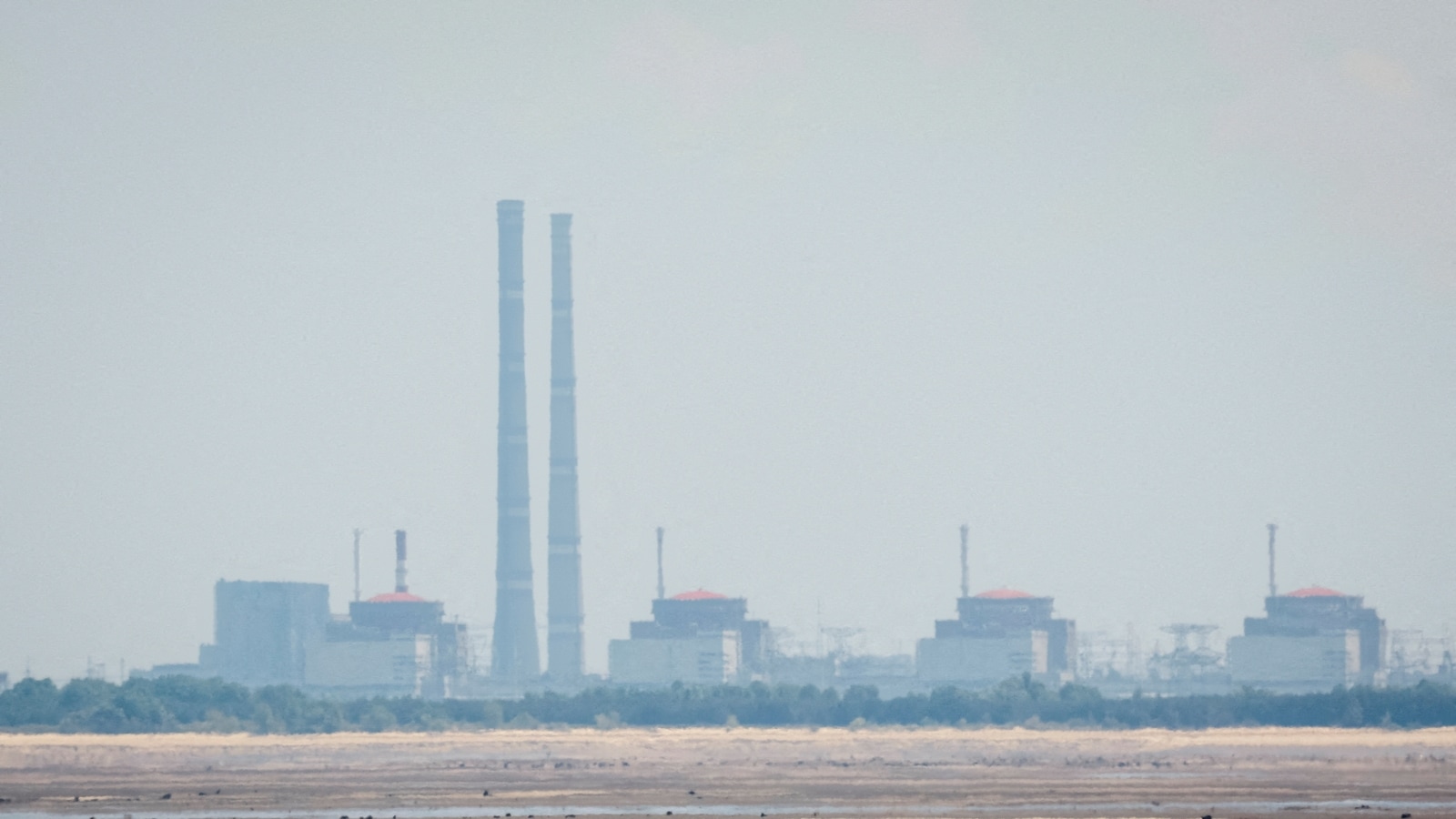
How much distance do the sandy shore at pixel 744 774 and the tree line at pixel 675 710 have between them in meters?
5.54

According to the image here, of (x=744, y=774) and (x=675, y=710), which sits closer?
(x=744, y=774)

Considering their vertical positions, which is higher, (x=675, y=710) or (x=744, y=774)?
(x=675, y=710)

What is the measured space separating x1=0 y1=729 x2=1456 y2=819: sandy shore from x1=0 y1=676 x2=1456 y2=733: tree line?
554 centimetres

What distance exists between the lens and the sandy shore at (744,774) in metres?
74.9

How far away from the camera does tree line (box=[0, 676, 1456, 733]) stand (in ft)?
431

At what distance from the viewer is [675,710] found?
141 m

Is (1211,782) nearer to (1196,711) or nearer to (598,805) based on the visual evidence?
(598,805)

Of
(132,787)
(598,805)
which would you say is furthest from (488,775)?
(598,805)

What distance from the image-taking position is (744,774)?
95.7 m

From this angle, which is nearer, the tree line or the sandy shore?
the sandy shore

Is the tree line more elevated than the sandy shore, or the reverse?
the tree line

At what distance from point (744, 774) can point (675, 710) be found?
45.5 meters

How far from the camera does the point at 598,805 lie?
250ft

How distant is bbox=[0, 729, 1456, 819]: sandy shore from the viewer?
7494cm
